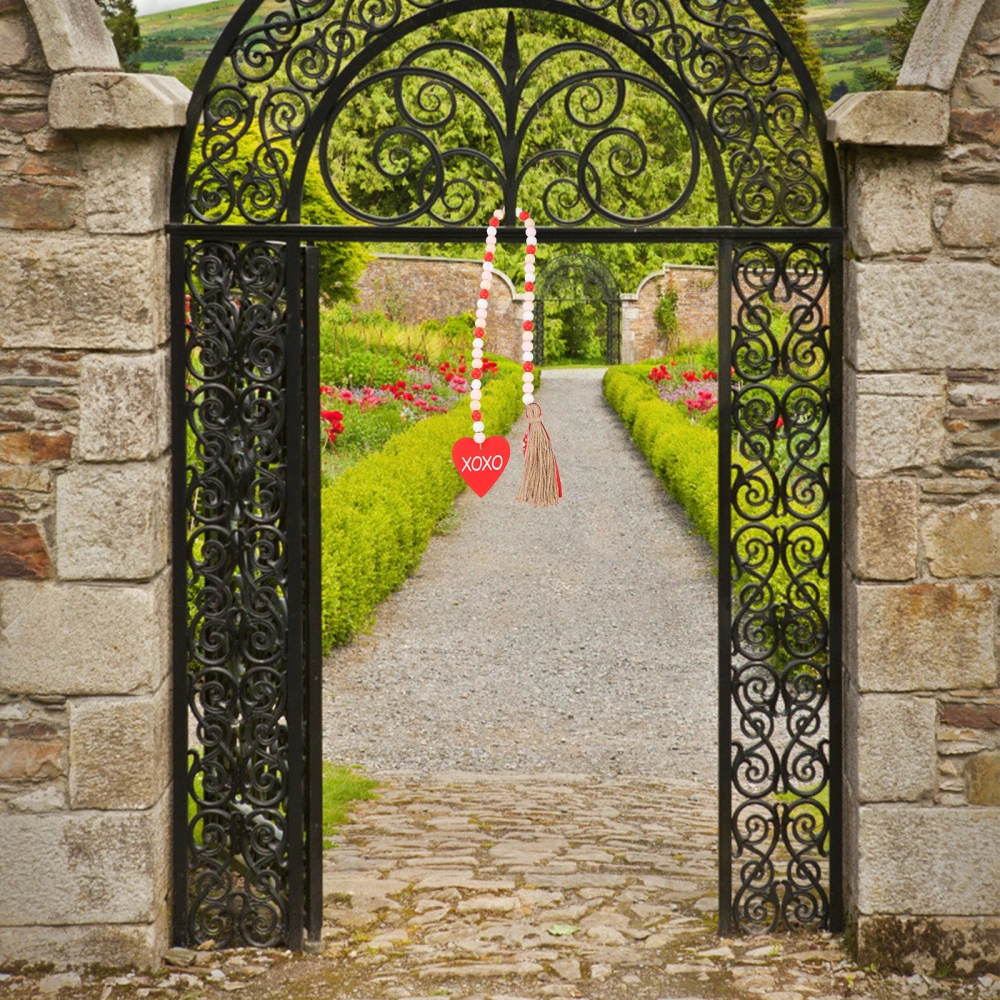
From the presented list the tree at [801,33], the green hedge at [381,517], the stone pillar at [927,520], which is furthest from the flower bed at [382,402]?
the tree at [801,33]

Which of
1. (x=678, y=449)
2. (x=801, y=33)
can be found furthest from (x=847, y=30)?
(x=678, y=449)

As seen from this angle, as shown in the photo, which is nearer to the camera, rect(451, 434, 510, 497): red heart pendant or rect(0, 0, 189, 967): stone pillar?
rect(0, 0, 189, 967): stone pillar

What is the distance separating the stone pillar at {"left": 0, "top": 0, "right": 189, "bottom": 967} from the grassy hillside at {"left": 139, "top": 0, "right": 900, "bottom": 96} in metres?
19.1

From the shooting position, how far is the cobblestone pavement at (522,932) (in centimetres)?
379

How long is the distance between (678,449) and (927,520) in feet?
30.7

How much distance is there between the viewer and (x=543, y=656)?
28.2 ft

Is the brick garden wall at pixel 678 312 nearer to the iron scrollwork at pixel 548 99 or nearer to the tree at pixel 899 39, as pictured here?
the tree at pixel 899 39

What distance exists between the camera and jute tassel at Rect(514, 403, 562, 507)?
4.21 meters

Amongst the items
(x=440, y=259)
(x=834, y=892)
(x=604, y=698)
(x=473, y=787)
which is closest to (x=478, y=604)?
(x=604, y=698)

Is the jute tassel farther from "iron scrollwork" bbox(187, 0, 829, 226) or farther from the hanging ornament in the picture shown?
"iron scrollwork" bbox(187, 0, 829, 226)

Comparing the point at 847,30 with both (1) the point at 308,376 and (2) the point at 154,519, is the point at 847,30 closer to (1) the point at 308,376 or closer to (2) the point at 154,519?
(1) the point at 308,376

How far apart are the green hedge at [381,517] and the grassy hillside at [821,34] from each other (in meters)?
12.0

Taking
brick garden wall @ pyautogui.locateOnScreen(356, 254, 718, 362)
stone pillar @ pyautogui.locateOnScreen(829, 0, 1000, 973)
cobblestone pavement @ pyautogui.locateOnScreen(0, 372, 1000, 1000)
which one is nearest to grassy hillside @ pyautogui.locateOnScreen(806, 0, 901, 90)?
brick garden wall @ pyautogui.locateOnScreen(356, 254, 718, 362)

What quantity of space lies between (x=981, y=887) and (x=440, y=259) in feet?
71.8
